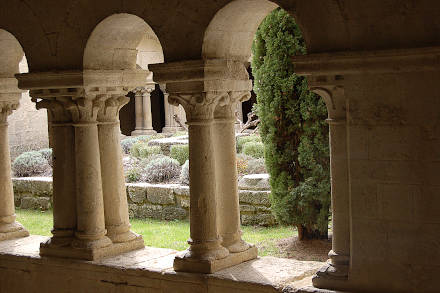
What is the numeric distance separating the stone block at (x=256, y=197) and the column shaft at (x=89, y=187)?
3.71 m

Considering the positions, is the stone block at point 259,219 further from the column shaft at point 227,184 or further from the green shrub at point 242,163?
the column shaft at point 227,184

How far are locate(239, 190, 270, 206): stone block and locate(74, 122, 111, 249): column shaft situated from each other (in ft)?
12.2

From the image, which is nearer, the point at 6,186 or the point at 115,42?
the point at 115,42

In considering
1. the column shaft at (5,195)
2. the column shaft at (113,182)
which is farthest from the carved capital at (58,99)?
the column shaft at (5,195)

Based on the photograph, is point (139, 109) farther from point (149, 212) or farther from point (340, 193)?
point (340, 193)

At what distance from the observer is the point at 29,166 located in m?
12.0

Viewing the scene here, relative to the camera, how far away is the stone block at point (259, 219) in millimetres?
8773

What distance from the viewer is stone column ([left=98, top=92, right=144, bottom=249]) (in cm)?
546

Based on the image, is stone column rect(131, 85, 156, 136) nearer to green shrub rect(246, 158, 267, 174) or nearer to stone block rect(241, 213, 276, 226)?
green shrub rect(246, 158, 267, 174)

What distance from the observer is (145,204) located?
32.1 feet

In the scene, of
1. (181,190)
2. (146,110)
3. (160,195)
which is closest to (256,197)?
(181,190)

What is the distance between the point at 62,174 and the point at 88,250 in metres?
0.68

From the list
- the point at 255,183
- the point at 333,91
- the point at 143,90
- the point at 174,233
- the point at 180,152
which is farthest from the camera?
the point at 143,90

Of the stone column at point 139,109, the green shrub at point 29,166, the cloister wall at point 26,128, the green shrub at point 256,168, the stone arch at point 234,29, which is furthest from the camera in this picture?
the stone column at point 139,109
